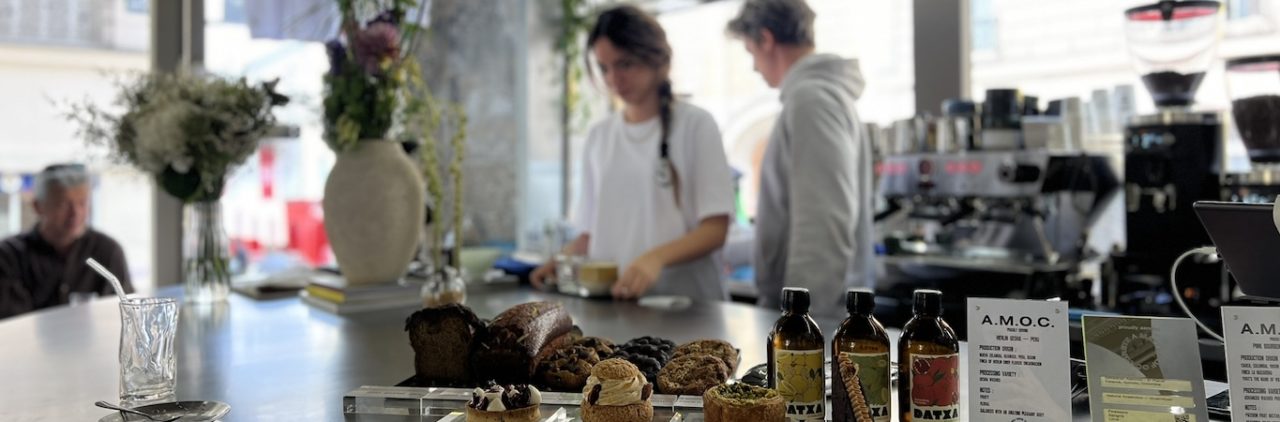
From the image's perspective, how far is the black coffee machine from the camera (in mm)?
2211

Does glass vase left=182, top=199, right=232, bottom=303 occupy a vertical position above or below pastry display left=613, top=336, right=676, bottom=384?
above

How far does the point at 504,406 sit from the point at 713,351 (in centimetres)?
38

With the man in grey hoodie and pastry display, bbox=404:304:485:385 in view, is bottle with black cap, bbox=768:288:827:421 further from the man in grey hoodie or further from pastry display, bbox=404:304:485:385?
the man in grey hoodie

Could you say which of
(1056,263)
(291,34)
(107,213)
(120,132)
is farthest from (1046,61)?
(107,213)

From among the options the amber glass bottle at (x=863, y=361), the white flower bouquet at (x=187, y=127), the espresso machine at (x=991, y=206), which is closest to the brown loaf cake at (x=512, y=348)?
the amber glass bottle at (x=863, y=361)

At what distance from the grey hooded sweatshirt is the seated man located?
2.67 meters

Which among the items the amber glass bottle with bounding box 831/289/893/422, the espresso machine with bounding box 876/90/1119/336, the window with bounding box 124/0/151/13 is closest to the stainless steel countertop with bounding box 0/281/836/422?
→ the amber glass bottle with bounding box 831/289/893/422

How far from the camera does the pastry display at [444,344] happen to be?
1.27 m

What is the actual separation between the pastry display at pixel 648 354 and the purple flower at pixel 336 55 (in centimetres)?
125

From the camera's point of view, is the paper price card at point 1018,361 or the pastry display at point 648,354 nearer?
the paper price card at point 1018,361

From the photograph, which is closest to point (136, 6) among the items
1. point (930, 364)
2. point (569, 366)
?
point (569, 366)

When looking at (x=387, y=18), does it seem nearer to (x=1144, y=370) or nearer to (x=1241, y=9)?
(x=1144, y=370)

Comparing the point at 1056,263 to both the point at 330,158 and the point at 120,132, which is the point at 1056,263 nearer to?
the point at 330,158

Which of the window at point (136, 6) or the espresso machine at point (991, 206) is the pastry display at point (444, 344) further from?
the window at point (136, 6)
